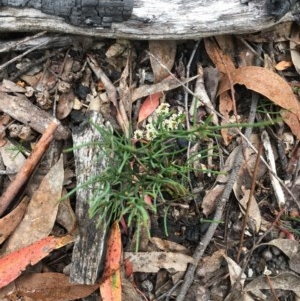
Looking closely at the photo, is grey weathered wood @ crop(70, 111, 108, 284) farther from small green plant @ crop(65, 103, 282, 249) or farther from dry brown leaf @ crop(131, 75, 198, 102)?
dry brown leaf @ crop(131, 75, 198, 102)

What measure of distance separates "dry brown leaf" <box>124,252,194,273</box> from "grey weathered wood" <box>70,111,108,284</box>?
146 millimetres

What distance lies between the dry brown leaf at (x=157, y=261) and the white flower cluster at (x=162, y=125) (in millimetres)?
519

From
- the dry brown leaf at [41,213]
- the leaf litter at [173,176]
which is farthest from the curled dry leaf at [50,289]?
the dry brown leaf at [41,213]

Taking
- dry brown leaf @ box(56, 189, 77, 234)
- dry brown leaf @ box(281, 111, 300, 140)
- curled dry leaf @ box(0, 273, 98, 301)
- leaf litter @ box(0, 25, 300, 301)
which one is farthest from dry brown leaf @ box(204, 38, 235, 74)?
curled dry leaf @ box(0, 273, 98, 301)

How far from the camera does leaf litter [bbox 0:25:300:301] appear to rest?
2.44 m

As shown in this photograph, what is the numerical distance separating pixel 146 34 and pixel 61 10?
0.38 meters

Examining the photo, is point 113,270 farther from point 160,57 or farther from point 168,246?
point 160,57

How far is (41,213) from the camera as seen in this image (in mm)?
2453

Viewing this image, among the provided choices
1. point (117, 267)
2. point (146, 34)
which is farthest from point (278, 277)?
point (146, 34)

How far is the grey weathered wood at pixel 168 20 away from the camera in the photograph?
7.94 feet

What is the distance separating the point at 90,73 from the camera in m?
2.58

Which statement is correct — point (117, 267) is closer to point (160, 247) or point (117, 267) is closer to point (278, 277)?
point (160, 247)

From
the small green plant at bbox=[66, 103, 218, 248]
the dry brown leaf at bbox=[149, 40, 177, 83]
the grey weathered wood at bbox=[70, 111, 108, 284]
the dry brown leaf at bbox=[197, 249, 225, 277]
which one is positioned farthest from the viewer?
the dry brown leaf at bbox=[149, 40, 177, 83]

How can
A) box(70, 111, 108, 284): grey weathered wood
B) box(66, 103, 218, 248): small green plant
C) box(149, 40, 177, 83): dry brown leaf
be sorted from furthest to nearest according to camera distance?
box(149, 40, 177, 83): dry brown leaf, box(70, 111, 108, 284): grey weathered wood, box(66, 103, 218, 248): small green plant
